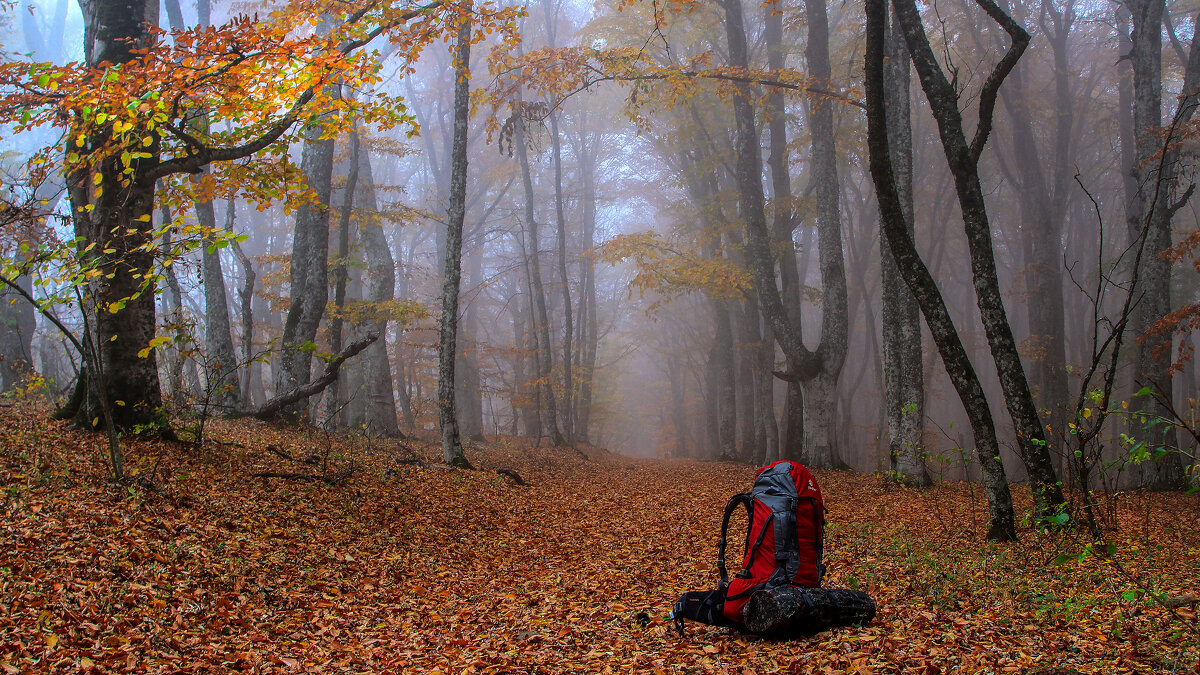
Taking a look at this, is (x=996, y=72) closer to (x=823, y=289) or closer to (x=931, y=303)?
(x=931, y=303)

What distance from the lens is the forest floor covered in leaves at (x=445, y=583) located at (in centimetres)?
316

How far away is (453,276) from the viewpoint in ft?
34.6

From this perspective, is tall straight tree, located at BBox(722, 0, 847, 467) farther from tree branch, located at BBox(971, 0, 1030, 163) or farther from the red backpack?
the red backpack

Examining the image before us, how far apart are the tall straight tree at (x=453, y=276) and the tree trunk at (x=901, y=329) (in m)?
6.90

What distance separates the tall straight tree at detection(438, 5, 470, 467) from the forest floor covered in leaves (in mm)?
2421

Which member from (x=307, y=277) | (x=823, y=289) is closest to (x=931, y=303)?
(x=823, y=289)

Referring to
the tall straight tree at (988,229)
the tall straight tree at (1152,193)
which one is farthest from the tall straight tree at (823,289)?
the tall straight tree at (988,229)

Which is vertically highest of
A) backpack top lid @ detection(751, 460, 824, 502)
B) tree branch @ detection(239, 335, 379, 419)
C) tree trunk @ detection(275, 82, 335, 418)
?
tree trunk @ detection(275, 82, 335, 418)

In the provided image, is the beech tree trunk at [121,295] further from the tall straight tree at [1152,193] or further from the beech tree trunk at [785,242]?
the tall straight tree at [1152,193]

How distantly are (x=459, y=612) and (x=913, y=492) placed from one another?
7692 millimetres

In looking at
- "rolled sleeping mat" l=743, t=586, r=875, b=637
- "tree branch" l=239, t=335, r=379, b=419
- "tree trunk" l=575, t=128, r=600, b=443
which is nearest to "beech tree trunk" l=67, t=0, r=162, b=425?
"tree branch" l=239, t=335, r=379, b=419

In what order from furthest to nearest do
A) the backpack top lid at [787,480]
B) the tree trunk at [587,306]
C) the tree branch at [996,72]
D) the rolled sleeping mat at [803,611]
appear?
the tree trunk at [587,306]
the tree branch at [996,72]
the backpack top lid at [787,480]
the rolled sleeping mat at [803,611]

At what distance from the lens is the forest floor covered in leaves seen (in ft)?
10.4

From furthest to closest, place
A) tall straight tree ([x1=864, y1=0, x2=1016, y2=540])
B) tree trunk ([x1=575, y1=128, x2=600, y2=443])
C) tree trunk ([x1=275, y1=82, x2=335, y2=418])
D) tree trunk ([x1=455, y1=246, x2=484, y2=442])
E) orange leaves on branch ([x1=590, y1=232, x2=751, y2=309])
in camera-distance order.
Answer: tree trunk ([x1=575, y1=128, x2=600, y2=443])
tree trunk ([x1=455, y1=246, x2=484, y2=442])
orange leaves on branch ([x1=590, y1=232, x2=751, y2=309])
tree trunk ([x1=275, y1=82, x2=335, y2=418])
tall straight tree ([x1=864, y1=0, x2=1016, y2=540])
